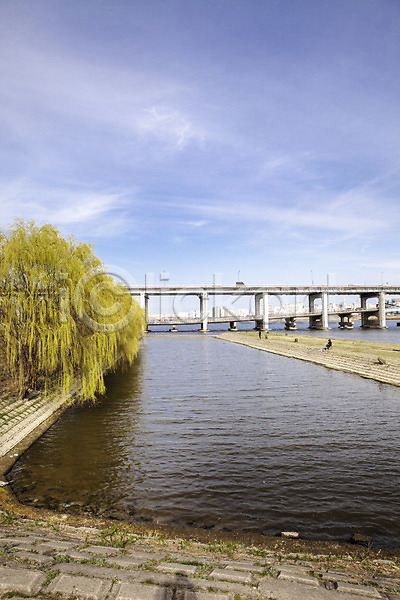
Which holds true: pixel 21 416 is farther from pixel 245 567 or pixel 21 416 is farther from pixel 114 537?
pixel 245 567

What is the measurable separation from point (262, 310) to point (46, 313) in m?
135

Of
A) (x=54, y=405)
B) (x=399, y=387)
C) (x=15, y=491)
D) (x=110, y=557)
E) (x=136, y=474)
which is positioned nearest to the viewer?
(x=110, y=557)

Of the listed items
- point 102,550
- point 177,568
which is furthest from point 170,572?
point 102,550

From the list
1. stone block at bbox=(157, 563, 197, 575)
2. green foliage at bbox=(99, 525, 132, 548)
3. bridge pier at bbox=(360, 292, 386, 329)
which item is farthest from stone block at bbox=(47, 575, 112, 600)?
bridge pier at bbox=(360, 292, 386, 329)

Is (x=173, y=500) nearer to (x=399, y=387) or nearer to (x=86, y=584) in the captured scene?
(x=86, y=584)

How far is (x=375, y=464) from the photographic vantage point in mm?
14164

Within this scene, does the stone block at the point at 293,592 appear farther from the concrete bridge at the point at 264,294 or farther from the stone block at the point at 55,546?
the concrete bridge at the point at 264,294

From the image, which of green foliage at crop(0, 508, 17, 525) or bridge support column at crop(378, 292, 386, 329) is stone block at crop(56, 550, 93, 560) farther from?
bridge support column at crop(378, 292, 386, 329)

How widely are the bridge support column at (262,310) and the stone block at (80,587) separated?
141422 mm

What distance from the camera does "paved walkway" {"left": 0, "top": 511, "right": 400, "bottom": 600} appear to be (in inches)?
236

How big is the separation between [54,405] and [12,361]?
4.27 m

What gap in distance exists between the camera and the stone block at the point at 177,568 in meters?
6.69

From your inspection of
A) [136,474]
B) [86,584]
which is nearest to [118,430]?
[136,474]

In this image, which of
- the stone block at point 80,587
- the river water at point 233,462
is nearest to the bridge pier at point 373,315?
the river water at point 233,462
